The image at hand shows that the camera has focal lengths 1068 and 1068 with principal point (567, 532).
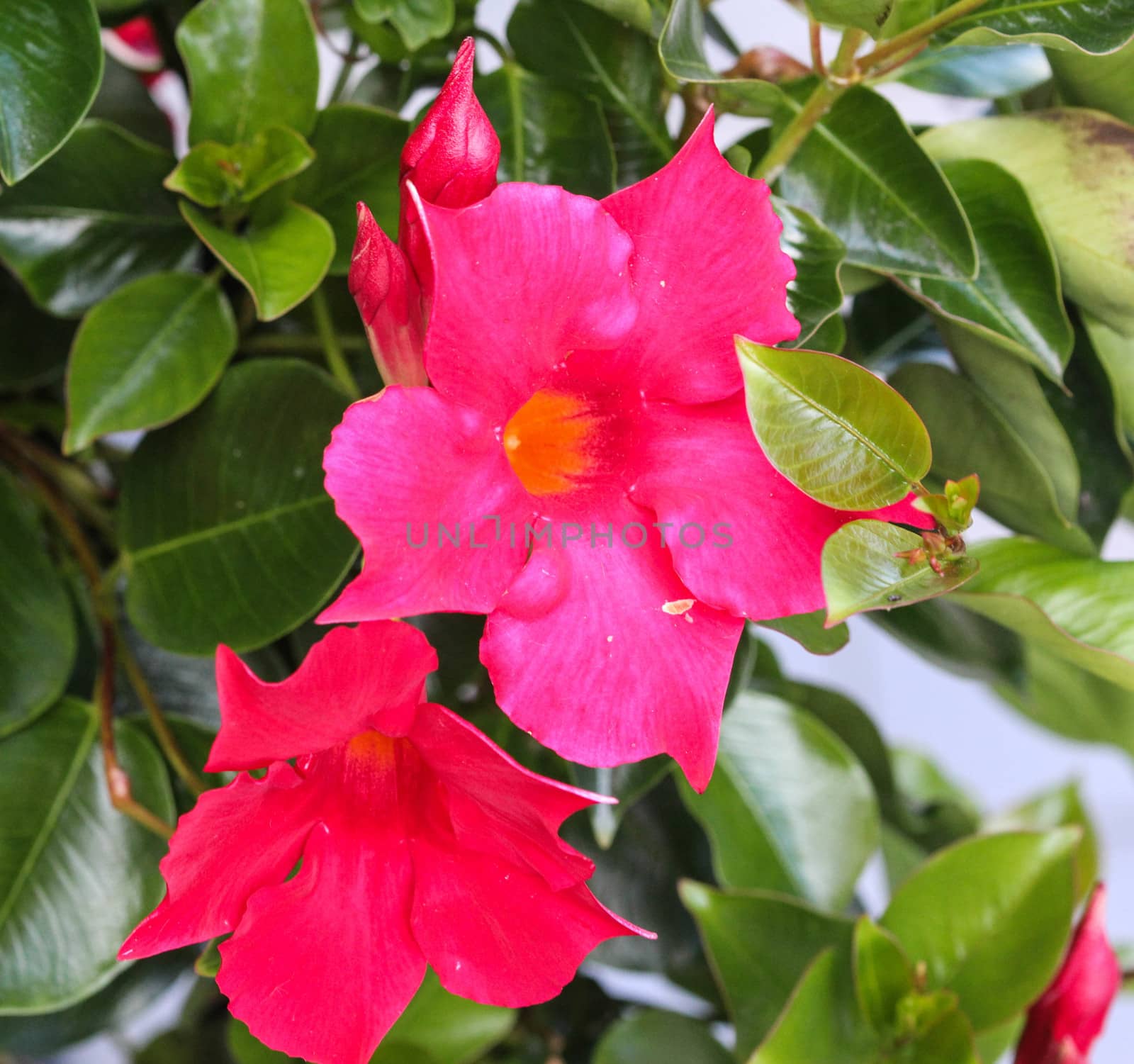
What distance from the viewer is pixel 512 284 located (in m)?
0.31

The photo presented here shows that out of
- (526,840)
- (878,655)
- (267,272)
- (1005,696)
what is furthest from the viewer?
(878,655)

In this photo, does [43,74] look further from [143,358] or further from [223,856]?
[223,856]

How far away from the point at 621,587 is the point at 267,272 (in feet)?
0.69

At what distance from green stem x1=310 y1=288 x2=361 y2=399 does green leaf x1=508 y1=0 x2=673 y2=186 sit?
0.14m

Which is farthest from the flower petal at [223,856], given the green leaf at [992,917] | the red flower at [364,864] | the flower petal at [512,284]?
the green leaf at [992,917]

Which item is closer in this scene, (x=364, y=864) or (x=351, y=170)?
(x=364, y=864)

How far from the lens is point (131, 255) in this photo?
1.61 ft

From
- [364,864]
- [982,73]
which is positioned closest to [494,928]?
[364,864]

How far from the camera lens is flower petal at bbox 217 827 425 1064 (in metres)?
0.34

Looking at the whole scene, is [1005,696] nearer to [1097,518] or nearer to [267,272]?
[1097,518]

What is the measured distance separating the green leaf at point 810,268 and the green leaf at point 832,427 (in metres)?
0.06

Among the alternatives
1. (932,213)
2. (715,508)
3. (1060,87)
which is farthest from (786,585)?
(1060,87)

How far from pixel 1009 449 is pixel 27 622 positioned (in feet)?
1.46

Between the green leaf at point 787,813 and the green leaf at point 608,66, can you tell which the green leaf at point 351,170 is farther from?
the green leaf at point 787,813
